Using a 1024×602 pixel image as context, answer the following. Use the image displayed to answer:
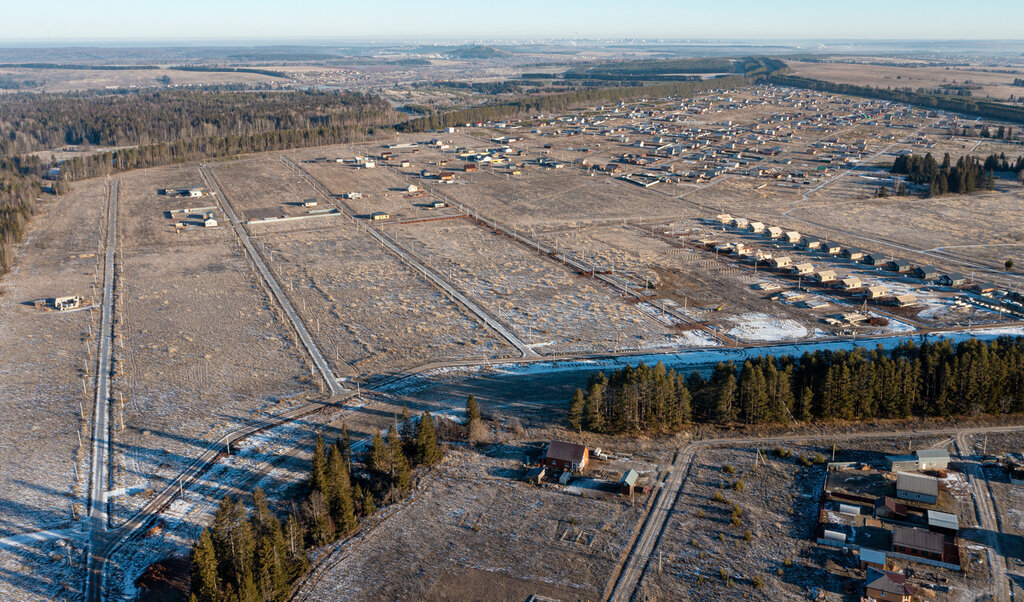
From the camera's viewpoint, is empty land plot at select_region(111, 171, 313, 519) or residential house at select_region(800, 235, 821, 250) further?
residential house at select_region(800, 235, 821, 250)

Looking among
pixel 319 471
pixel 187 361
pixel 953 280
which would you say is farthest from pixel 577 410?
pixel 953 280

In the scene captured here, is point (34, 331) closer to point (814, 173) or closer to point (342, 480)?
point (342, 480)

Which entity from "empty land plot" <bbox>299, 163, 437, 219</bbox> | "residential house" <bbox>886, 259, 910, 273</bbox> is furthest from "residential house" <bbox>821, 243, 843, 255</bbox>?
"empty land plot" <bbox>299, 163, 437, 219</bbox>

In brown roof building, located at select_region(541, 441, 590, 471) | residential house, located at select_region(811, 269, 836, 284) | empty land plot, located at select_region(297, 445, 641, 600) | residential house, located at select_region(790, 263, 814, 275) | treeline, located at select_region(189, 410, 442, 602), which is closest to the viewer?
treeline, located at select_region(189, 410, 442, 602)

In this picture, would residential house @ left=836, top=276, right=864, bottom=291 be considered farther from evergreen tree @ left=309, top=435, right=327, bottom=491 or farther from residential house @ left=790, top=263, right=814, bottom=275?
evergreen tree @ left=309, top=435, right=327, bottom=491

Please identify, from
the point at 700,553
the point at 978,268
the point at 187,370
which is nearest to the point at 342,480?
the point at 700,553

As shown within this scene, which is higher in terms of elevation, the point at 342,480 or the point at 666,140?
the point at 666,140
